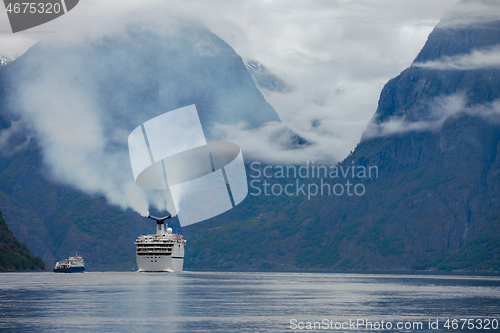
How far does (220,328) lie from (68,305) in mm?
50277

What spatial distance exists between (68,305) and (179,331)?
1945 inches

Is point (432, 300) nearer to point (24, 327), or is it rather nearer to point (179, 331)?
point (179, 331)

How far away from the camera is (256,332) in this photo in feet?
336

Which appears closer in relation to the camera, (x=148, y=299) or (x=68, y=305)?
(x=68, y=305)

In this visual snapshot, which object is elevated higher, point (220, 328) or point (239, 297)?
point (220, 328)

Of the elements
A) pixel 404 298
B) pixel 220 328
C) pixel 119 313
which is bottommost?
pixel 404 298

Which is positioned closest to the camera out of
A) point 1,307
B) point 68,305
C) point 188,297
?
point 1,307

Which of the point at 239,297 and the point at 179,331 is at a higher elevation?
the point at 179,331

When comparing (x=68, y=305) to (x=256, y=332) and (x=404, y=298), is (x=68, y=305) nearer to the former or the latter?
(x=256, y=332)

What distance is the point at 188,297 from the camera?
173 metres

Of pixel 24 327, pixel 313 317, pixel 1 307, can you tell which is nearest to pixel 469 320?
pixel 313 317

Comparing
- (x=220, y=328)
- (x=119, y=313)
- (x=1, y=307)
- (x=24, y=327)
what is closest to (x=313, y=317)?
(x=220, y=328)

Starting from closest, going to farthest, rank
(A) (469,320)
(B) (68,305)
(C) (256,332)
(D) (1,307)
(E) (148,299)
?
(C) (256,332) → (A) (469,320) → (D) (1,307) → (B) (68,305) → (E) (148,299)

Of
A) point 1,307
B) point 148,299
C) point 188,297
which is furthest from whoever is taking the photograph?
point 188,297
